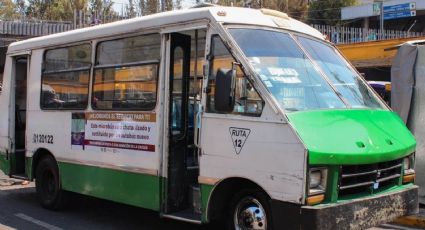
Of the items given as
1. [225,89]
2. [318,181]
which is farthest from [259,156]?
[225,89]

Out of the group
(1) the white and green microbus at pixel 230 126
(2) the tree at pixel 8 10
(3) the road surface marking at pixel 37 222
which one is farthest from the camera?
(2) the tree at pixel 8 10

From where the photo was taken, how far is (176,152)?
648 centimetres

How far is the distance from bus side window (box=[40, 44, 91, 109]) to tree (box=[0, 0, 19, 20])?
147 feet

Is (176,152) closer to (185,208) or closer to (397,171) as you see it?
(185,208)

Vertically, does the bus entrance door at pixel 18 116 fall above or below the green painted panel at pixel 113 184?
above

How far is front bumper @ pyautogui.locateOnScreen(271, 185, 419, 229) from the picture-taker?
4.86 meters

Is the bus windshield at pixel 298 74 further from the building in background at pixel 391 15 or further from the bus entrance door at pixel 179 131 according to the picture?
the building in background at pixel 391 15

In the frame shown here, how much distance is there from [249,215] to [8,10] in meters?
51.6

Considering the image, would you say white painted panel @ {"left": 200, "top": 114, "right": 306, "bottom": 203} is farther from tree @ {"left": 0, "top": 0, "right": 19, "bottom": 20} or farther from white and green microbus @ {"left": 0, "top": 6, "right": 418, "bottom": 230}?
tree @ {"left": 0, "top": 0, "right": 19, "bottom": 20}

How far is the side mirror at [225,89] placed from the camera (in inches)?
213

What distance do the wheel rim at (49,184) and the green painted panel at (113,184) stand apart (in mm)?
461

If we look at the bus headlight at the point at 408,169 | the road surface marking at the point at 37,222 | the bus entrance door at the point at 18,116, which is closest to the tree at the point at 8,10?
the bus entrance door at the point at 18,116

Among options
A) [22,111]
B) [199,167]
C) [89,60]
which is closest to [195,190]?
[199,167]

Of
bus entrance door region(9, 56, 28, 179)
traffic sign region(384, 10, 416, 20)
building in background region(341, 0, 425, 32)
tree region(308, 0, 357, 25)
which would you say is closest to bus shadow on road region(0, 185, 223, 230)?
bus entrance door region(9, 56, 28, 179)
